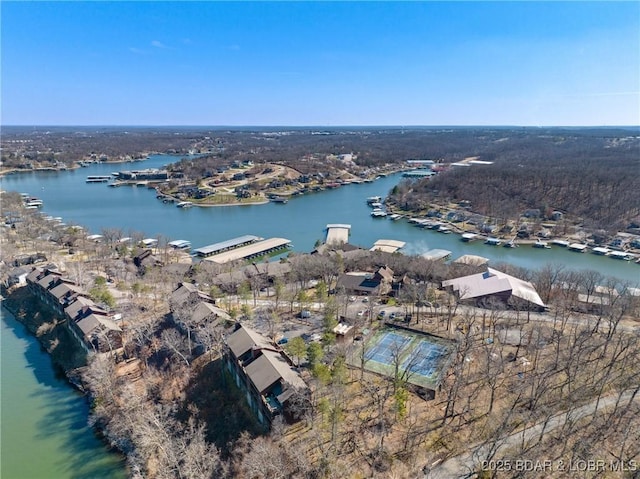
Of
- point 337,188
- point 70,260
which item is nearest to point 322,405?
point 70,260

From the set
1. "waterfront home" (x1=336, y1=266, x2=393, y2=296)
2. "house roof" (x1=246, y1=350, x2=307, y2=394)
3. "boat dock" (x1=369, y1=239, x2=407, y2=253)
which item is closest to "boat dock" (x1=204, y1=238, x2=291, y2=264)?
"boat dock" (x1=369, y1=239, x2=407, y2=253)

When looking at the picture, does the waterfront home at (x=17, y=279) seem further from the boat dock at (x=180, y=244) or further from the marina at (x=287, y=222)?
the boat dock at (x=180, y=244)

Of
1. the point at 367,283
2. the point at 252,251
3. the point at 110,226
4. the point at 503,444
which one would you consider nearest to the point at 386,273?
the point at 367,283

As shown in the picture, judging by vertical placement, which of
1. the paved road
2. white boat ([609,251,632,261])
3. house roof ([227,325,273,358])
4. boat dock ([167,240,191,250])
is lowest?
white boat ([609,251,632,261])

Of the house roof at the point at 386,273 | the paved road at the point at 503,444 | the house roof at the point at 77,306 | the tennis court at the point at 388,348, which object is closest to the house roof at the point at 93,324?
the house roof at the point at 77,306

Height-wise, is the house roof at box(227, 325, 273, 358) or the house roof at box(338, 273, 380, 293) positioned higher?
the house roof at box(227, 325, 273, 358)

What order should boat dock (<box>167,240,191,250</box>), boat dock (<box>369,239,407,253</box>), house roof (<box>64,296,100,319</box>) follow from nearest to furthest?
house roof (<box>64,296,100,319</box>) < boat dock (<box>369,239,407,253</box>) < boat dock (<box>167,240,191,250</box>)

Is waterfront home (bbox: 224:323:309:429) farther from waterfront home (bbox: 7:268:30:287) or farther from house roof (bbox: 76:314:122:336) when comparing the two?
waterfront home (bbox: 7:268:30:287)

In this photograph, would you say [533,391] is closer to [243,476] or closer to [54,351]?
[243,476]
